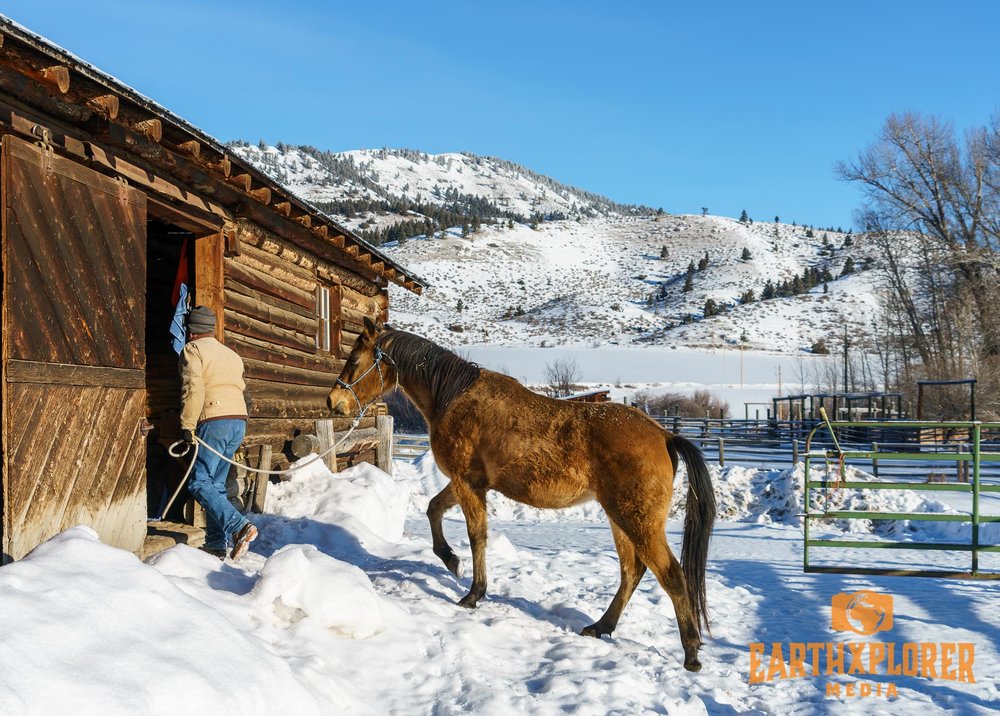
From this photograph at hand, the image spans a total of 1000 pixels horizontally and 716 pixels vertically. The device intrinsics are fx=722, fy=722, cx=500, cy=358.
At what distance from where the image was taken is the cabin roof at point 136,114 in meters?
4.46

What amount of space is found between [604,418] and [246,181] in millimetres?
4530

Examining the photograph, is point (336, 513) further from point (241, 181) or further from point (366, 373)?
point (241, 181)

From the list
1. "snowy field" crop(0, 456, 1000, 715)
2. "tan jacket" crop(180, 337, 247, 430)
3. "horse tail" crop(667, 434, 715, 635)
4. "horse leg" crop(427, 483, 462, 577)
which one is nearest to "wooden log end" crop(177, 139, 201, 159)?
"tan jacket" crop(180, 337, 247, 430)

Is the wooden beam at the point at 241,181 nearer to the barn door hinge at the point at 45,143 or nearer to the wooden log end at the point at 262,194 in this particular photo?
the wooden log end at the point at 262,194

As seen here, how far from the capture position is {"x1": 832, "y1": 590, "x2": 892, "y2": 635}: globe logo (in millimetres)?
6224

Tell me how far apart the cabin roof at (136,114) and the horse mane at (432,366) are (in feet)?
7.76

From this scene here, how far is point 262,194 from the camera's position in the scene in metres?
7.86

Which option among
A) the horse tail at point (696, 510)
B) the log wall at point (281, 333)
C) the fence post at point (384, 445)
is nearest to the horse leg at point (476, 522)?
the horse tail at point (696, 510)

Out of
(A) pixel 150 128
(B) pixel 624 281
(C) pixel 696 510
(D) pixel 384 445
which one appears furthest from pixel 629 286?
(A) pixel 150 128

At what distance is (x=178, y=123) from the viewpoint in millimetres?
5949

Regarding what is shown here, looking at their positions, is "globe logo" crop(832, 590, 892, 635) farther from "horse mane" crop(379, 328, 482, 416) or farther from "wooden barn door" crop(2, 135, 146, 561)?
"wooden barn door" crop(2, 135, 146, 561)

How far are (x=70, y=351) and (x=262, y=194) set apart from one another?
337 cm

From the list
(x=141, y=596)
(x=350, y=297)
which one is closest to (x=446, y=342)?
(x=350, y=297)

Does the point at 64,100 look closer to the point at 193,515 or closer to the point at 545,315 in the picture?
the point at 193,515
